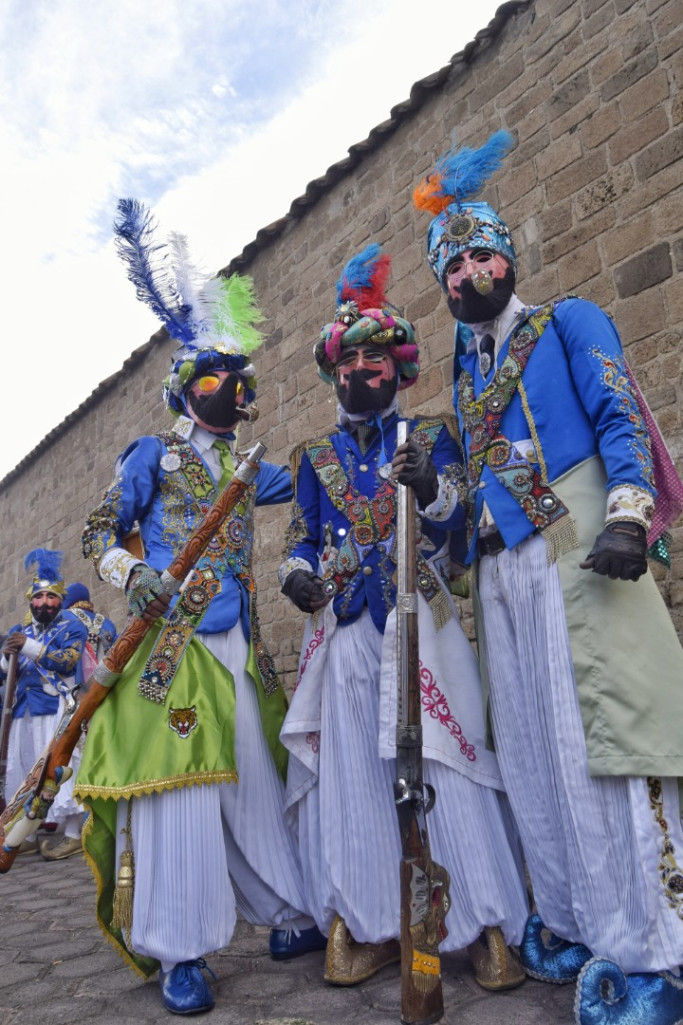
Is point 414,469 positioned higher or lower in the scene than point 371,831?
higher

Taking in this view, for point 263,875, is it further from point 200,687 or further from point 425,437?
point 425,437

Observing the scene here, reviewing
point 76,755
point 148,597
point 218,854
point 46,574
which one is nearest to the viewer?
point 218,854

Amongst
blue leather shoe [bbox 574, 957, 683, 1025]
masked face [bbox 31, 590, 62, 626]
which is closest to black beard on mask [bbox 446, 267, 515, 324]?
blue leather shoe [bbox 574, 957, 683, 1025]

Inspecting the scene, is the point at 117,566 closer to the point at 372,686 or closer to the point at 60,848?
the point at 372,686

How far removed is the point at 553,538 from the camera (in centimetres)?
212

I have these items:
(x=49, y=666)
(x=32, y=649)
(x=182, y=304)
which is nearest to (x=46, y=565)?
(x=32, y=649)

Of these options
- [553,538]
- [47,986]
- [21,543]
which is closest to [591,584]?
[553,538]

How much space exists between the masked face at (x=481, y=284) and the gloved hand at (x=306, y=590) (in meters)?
0.95

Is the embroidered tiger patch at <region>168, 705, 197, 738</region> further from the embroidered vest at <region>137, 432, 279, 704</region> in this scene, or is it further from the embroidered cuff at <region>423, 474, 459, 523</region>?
the embroidered cuff at <region>423, 474, 459, 523</region>

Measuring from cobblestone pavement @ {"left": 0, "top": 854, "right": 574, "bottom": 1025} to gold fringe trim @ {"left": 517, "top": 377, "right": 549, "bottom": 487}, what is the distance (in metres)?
1.32

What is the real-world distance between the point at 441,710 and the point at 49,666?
4665mm

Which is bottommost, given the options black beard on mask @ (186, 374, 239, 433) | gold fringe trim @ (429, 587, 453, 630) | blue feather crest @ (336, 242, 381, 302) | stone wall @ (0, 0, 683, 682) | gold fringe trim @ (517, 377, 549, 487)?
gold fringe trim @ (429, 587, 453, 630)

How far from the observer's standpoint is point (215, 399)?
2930 mm

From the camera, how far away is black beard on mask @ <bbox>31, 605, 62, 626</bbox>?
260 inches
